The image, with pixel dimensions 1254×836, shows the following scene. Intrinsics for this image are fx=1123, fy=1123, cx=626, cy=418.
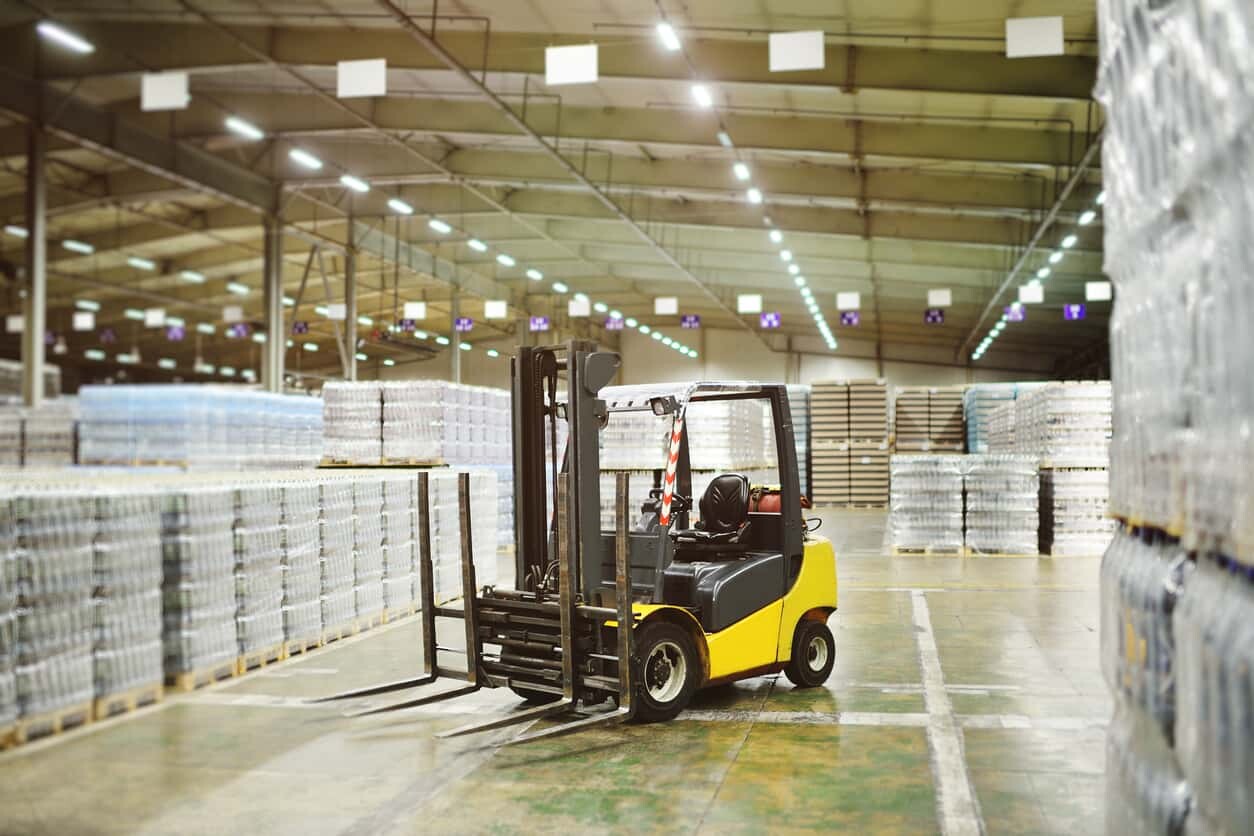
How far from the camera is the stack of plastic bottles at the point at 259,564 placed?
7184mm

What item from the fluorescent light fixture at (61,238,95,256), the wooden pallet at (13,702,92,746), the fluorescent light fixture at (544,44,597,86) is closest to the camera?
the wooden pallet at (13,702,92,746)

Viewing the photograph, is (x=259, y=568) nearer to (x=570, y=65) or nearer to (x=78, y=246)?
(x=570, y=65)

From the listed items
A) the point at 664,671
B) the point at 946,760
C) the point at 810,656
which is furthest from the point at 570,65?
the point at 946,760

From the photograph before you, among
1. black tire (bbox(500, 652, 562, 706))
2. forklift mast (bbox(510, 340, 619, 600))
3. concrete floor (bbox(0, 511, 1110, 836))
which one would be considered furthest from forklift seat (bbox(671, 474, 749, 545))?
black tire (bbox(500, 652, 562, 706))

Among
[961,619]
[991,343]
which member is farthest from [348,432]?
[991,343]

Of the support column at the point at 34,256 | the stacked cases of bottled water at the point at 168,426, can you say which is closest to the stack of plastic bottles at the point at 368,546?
the stacked cases of bottled water at the point at 168,426

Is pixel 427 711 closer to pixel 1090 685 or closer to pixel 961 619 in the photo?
pixel 1090 685

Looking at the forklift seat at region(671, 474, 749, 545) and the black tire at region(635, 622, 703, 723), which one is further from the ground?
the forklift seat at region(671, 474, 749, 545)

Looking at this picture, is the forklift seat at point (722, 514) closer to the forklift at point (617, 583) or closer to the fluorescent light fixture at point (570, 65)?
the forklift at point (617, 583)

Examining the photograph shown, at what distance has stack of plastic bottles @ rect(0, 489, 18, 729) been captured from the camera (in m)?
5.34

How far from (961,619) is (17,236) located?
23543 millimetres

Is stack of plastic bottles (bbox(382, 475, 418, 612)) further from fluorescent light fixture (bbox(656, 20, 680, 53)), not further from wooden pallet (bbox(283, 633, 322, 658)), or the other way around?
fluorescent light fixture (bbox(656, 20, 680, 53))

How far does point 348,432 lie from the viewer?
12672 millimetres

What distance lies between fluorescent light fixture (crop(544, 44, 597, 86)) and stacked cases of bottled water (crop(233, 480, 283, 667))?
5820 millimetres
